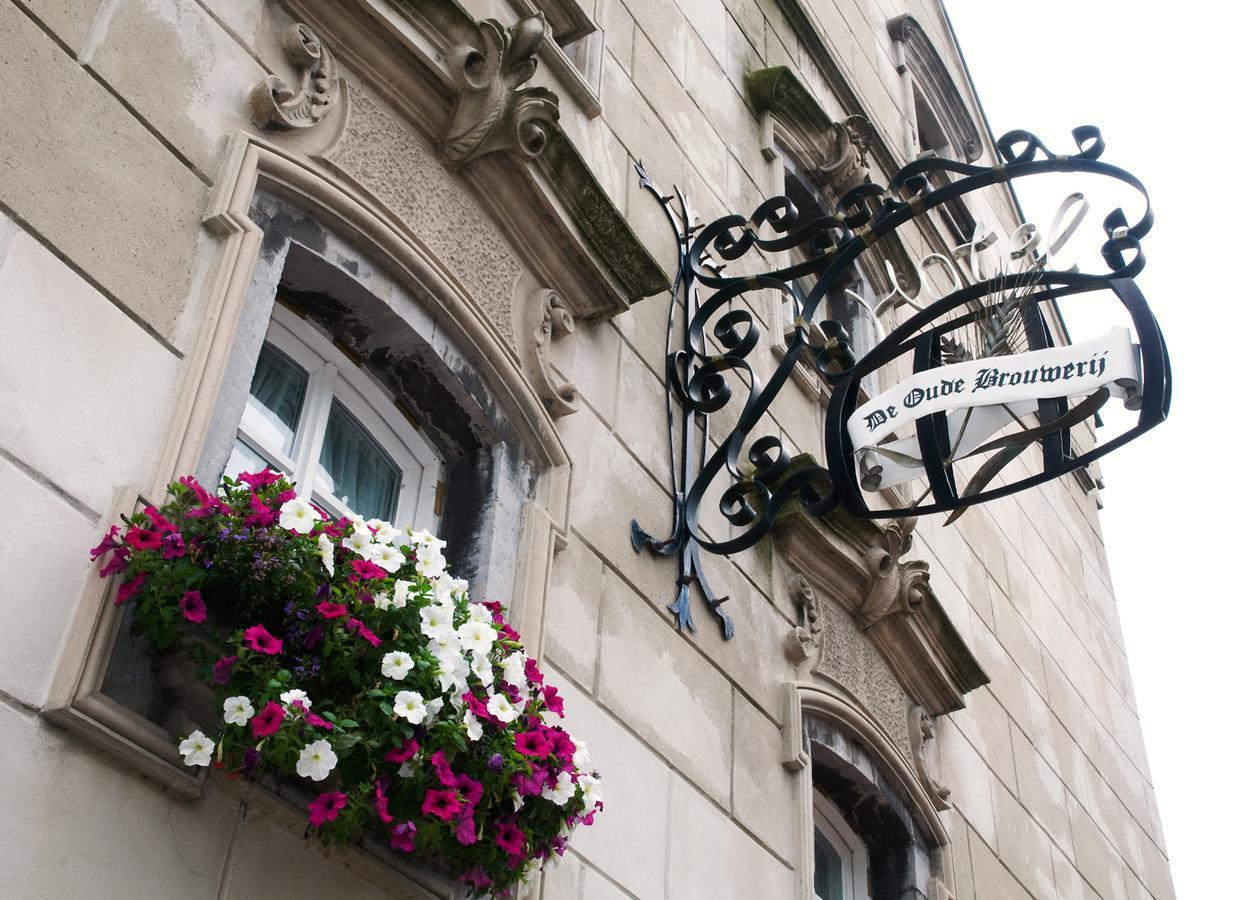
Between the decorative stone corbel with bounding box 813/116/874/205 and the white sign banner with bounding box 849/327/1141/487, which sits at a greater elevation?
the decorative stone corbel with bounding box 813/116/874/205

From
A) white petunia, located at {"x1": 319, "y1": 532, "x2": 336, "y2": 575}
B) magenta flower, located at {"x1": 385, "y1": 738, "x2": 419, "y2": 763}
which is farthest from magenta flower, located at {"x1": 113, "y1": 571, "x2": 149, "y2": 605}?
magenta flower, located at {"x1": 385, "y1": 738, "x2": 419, "y2": 763}

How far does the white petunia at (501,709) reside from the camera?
3.38 m

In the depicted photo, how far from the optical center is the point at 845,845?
6.79 meters

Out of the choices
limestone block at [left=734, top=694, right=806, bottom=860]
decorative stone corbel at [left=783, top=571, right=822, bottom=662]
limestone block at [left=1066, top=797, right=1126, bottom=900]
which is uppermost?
limestone block at [left=1066, top=797, right=1126, bottom=900]

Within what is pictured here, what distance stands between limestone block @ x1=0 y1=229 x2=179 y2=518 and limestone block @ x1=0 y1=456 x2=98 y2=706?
6 cm

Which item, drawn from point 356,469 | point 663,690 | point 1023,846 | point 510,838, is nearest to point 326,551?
point 510,838

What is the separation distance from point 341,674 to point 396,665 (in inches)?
4.6

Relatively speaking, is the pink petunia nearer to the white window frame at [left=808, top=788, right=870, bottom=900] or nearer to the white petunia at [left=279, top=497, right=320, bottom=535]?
the white petunia at [left=279, top=497, right=320, bottom=535]

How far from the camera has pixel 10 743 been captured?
114 inches

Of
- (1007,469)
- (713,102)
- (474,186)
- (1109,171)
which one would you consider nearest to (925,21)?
(1007,469)

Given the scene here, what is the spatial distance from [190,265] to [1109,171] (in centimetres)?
360

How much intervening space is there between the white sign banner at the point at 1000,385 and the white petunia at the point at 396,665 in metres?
2.51

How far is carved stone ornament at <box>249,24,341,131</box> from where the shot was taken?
14.0 feet

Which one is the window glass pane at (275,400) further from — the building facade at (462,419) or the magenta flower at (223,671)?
the magenta flower at (223,671)
